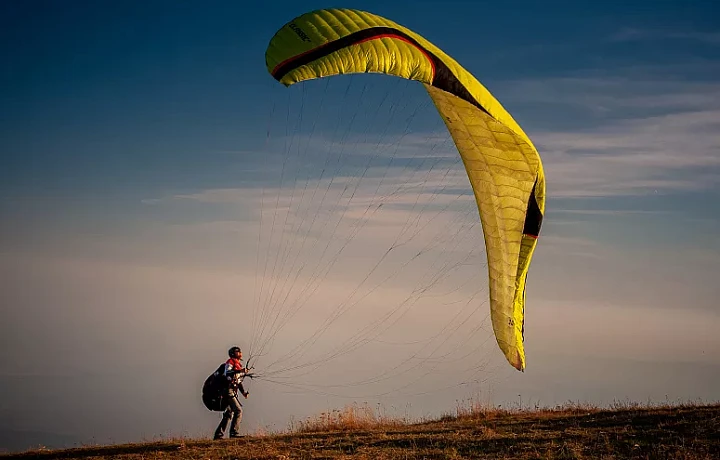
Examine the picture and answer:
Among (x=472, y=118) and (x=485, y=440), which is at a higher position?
(x=472, y=118)

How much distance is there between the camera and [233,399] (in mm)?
13062

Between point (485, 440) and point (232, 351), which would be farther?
point (232, 351)

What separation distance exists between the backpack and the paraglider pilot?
67 mm

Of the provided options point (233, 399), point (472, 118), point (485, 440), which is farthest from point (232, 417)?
point (472, 118)

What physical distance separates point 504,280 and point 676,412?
175 inches

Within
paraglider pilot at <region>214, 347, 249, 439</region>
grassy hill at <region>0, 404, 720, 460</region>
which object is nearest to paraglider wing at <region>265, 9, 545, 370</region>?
grassy hill at <region>0, 404, 720, 460</region>

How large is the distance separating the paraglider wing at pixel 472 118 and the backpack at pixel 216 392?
5.00 meters

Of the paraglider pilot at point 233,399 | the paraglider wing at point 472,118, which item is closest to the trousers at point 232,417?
the paraglider pilot at point 233,399

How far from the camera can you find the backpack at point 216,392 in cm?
1298

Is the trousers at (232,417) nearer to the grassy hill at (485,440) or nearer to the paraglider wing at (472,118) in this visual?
the grassy hill at (485,440)

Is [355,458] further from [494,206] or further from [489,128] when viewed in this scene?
[489,128]

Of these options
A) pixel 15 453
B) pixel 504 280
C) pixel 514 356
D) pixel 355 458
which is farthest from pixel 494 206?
pixel 15 453

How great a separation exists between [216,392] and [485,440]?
190 inches

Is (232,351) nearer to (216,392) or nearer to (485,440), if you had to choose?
(216,392)
